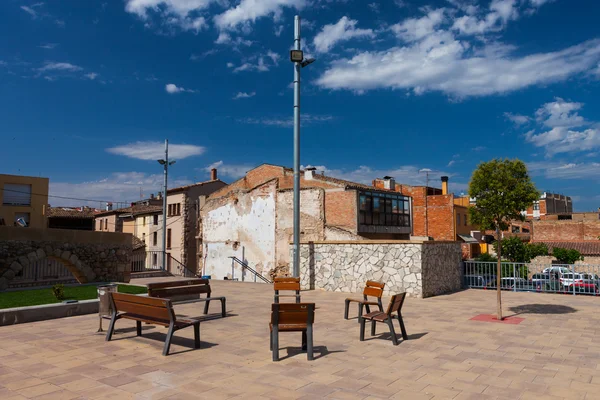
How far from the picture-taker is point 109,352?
22.7 feet

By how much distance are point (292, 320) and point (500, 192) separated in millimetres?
6631

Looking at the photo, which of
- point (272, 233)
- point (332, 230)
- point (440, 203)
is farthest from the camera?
point (440, 203)

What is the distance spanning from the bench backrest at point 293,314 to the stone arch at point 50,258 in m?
11.3

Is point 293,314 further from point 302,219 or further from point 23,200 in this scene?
point 23,200

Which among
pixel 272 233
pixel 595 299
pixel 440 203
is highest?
pixel 440 203

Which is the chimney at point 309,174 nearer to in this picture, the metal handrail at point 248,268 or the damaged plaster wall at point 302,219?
the damaged plaster wall at point 302,219

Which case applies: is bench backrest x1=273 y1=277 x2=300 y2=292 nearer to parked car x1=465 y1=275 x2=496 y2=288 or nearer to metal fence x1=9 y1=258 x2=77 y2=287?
parked car x1=465 y1=275 x2=496 y2=288

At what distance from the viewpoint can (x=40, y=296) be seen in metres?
11.7

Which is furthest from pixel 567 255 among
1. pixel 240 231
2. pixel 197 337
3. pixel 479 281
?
pixel 197 337

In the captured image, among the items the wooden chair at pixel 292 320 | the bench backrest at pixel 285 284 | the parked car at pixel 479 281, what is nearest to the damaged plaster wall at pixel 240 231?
the parked car at pixel 479 281

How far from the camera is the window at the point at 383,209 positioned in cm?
2541

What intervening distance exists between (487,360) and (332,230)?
1787 cm

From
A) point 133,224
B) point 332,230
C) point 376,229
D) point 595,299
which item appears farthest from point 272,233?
point 133,224

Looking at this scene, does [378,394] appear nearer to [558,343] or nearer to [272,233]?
[558,343]
